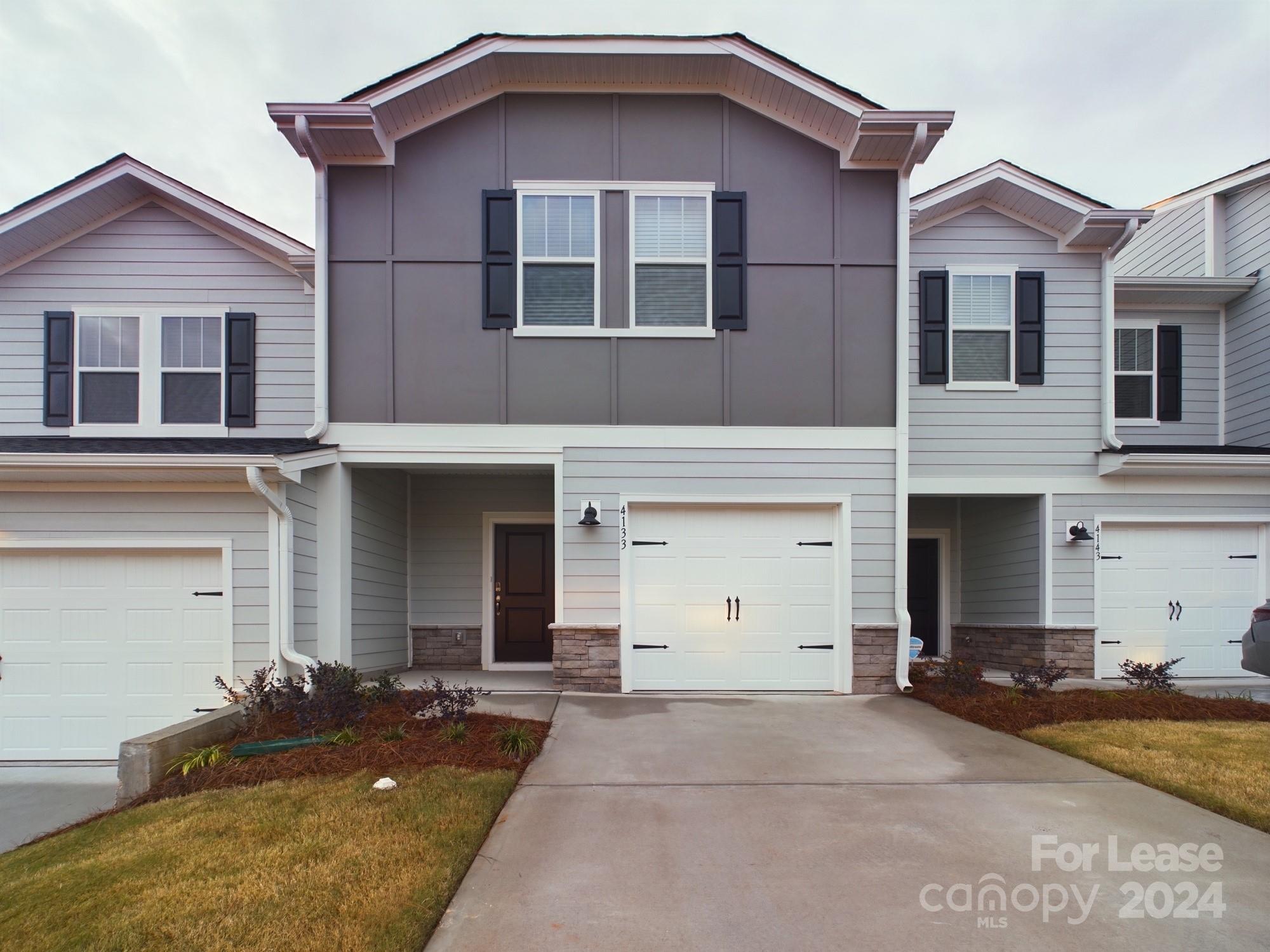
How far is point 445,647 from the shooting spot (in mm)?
9938

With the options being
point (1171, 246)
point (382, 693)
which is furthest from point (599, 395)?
point (1171, 246)

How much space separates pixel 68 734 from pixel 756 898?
694 centimetres

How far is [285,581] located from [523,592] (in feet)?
12.1

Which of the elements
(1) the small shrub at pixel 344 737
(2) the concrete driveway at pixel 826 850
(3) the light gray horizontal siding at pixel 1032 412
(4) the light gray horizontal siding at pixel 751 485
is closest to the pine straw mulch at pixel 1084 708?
(2) the concrete driveway at pixel 826 850

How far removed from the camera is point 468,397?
26.2 ft

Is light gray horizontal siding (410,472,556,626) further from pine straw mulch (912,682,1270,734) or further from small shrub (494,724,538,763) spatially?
pine straw mulch (912,682,1270,734)

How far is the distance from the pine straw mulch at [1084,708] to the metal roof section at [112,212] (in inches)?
345

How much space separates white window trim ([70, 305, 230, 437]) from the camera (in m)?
8.73

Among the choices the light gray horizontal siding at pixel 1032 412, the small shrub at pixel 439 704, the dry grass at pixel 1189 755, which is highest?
the light gray horizontal siding at pixel 1032 412

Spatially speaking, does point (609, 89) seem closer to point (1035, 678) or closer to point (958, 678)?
point (958, 678)

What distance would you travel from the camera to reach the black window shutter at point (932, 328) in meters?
9.30

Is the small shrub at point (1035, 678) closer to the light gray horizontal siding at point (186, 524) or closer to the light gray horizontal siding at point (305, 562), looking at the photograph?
the light gray horizontal siding at point (305, 562)

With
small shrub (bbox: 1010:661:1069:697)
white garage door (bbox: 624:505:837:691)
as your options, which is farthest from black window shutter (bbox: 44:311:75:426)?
small shrub (bbox: 1010:661:1069:697)

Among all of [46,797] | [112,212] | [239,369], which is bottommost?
[46,797]
